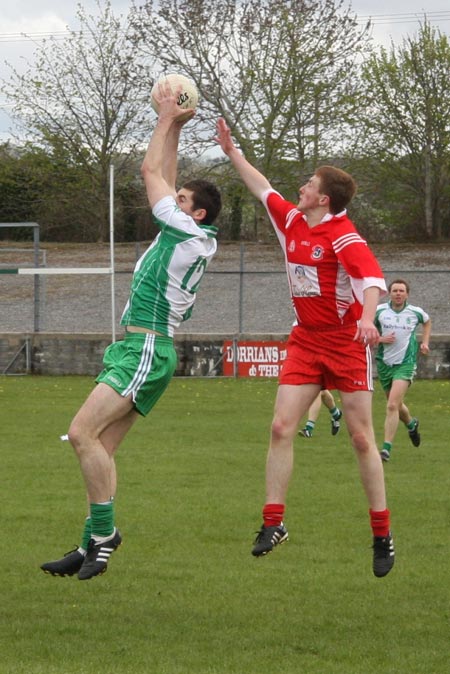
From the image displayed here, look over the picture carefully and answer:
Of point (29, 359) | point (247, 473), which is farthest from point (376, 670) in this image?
point (29, 359)

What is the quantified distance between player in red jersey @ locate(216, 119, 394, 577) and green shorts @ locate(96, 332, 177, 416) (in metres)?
0.73

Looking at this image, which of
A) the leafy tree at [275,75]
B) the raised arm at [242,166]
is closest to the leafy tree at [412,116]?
the leafy tree at [275,75]

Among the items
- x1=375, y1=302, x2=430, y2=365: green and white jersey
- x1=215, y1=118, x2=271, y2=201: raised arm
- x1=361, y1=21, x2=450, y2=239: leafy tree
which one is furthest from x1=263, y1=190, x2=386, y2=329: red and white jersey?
x1=361, y1=21, x2=450, y2=239: leafy tree

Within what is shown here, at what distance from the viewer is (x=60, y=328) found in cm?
3098

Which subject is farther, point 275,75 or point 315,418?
point 275,75

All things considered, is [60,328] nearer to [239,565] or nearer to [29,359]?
[29,359]

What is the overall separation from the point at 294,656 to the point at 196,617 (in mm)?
948

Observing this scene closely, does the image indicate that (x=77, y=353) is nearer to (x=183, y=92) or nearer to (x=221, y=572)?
(x=221, y=572)

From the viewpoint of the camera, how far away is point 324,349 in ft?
24.5

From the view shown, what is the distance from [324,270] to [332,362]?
57 centimetres

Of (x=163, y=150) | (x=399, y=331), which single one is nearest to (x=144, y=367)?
(x=163, y=150)

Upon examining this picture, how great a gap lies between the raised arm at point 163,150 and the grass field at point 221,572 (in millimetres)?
2450

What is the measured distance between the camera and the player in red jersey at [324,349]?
7375 millimetres

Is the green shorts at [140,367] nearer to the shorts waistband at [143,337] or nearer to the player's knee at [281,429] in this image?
the shorts waistband at [143,337]
